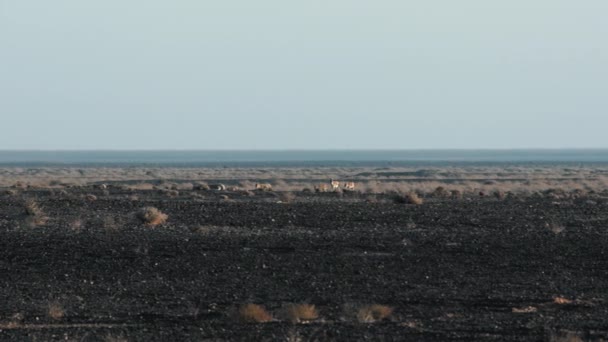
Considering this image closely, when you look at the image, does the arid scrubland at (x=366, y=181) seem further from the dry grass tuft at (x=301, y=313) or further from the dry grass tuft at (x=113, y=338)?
the dry grass tuft at (x=113, y=338)

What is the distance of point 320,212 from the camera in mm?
36812

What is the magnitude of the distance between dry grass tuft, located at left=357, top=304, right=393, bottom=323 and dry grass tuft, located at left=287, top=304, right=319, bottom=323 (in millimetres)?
634

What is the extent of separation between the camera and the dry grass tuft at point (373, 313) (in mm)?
15734

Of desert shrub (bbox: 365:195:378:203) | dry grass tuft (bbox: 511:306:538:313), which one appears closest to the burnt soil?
dry grass tuft (bbox: 511:306:538:313)

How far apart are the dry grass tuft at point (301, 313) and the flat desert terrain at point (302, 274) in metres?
0.03

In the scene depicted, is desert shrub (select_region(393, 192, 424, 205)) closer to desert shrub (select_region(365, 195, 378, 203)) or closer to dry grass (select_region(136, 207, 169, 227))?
desert shrub (select_region(365, 195, 378, 203))

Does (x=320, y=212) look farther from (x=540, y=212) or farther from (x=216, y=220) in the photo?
(x=540, y=212)

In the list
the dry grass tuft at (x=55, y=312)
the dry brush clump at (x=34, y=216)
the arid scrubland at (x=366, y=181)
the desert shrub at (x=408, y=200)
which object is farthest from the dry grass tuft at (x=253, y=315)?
the arid scrubland at (x=366, y=181)

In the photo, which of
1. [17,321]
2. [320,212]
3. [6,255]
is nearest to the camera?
[17,321]

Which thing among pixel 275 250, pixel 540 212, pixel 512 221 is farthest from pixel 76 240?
pixel 540 212

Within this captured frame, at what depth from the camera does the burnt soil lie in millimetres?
15312

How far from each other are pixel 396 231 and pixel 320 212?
6.59 metres

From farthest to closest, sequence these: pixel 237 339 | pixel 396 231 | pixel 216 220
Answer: pixel 216 220
pixel 396 231
pixel 237 339

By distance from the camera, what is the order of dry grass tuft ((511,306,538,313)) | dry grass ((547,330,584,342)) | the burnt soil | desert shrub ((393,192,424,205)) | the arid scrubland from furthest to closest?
1. the arid scrubland
2. desert shrub ((393,192,424,205))
3. dry grass tuft ((511,306,538,313))
4. the burnt soil
5. dry grass ((547,330,584,342))
